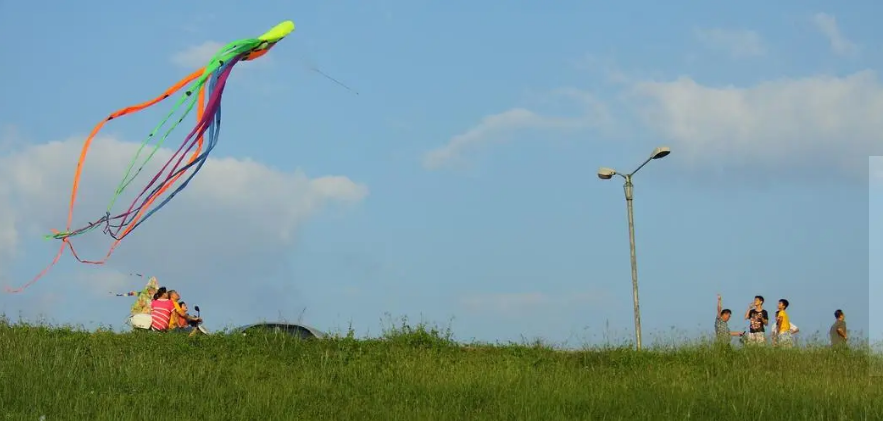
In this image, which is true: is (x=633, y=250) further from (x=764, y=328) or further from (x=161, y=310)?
(x=161, y=310)

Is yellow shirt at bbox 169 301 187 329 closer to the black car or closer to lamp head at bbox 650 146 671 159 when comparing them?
the black car

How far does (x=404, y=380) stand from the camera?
16391 mm

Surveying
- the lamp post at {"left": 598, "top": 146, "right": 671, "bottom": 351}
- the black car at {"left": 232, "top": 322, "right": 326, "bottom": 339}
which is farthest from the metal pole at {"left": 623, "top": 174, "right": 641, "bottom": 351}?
the black car at {"left": 232, "top": 322, "right": 326, "bottom": 339}

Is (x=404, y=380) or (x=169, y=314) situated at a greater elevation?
(x=169, y=314)

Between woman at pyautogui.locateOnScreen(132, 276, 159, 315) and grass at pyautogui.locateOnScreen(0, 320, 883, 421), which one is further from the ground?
woman at pyautogui.locateOnScreen(132, 276, 159, 315)

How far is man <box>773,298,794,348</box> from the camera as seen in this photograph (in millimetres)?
20906

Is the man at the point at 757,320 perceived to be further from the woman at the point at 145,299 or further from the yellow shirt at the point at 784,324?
the woman at the point at 145,299

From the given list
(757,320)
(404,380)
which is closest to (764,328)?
(757,320)

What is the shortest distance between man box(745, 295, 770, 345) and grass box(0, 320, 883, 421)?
4.18ft

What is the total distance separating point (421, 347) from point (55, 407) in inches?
284

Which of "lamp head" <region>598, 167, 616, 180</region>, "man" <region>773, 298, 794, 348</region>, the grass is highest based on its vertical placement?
"lamp head" <region>598, 167, 616, 180</region>

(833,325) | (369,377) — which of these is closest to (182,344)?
(369,377)

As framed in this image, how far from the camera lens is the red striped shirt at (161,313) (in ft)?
68.0

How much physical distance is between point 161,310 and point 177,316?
458mm
